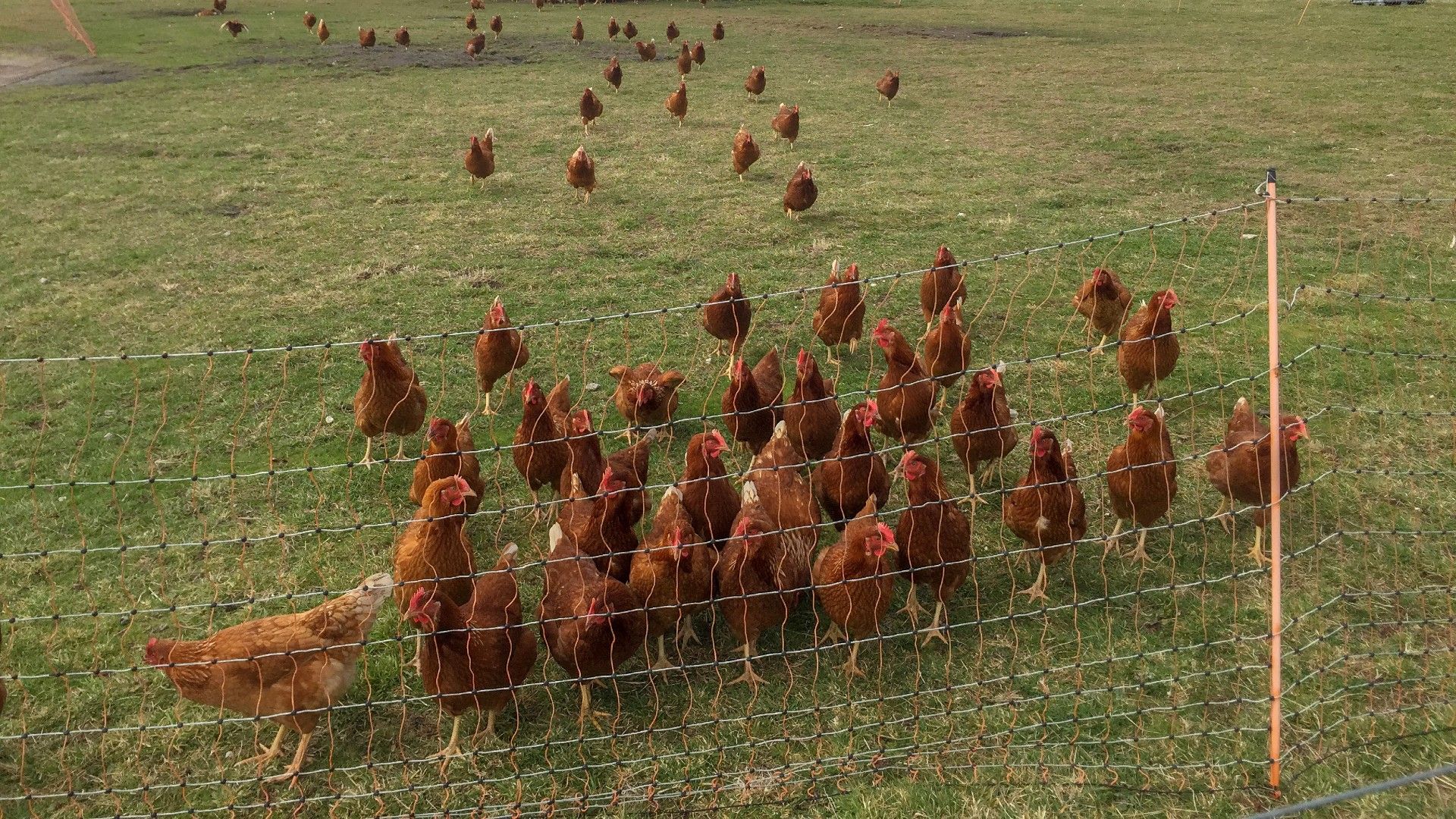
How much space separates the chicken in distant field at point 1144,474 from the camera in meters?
4.04

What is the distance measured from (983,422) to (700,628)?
1.60m

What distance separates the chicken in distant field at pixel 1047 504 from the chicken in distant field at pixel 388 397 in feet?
9.62

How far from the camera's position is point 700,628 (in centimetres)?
405

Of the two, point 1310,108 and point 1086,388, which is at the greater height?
point 1310,108

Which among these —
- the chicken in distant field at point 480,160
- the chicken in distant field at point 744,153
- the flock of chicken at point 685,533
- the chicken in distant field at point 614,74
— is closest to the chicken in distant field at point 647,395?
the flock of chicken at point 685,533

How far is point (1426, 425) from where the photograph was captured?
17.1 ft

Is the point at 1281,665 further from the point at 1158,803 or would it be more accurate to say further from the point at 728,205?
the point at 728,205

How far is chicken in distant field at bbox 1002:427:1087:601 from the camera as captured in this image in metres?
3.89

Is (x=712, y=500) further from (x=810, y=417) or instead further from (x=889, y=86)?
(x=889, y=86)

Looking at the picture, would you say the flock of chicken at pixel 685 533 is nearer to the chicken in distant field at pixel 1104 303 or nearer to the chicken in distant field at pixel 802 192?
the chicken in distant field at pixel 1104 303

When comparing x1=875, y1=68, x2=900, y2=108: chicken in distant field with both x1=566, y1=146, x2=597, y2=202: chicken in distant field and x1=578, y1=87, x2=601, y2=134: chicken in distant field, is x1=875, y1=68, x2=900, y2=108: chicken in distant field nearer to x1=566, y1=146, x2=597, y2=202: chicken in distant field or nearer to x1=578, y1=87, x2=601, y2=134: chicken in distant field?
x1=578, y1=87, x2=601, y2=134: chicken in distant field

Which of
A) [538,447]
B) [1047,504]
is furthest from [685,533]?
[1047,504]

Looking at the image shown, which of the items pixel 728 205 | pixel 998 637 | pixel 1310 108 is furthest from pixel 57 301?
pixel 1310 108

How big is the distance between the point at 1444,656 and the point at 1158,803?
4.86 feet
